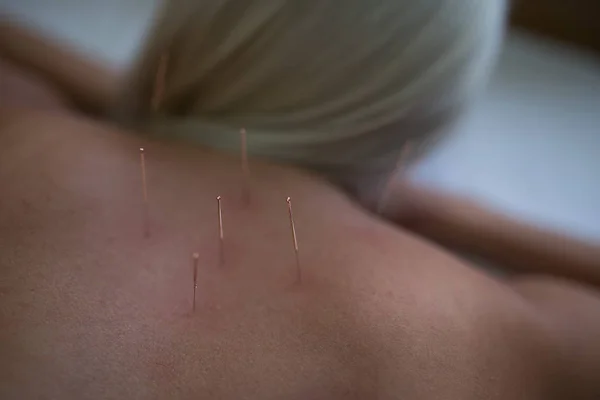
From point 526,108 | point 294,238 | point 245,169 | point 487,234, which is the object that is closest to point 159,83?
point 245,169

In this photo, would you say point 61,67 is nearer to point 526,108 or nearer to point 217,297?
point 217,297

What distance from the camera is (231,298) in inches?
22.0

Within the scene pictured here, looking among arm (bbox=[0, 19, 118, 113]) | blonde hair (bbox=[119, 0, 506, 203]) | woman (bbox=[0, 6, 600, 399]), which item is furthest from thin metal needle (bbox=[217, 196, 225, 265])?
arm (bbox=[0, 19, 118, 113])

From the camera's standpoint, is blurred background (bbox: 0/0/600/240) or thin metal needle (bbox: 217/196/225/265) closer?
thin metal needle (bbox: 217/196/225/265)

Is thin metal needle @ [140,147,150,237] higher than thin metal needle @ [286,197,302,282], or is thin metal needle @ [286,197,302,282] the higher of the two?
thin metal needle @ [140,147,150,237]

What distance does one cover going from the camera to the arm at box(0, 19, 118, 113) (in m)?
0.96

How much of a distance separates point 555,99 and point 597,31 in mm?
201

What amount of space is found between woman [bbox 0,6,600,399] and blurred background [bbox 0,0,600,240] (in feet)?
0.67

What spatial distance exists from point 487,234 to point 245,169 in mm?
339

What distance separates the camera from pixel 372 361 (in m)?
0.52

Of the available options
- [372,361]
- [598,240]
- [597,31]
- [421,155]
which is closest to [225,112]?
[421,155]

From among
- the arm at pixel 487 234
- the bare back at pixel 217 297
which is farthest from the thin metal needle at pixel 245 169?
the arm at pixel 487 234

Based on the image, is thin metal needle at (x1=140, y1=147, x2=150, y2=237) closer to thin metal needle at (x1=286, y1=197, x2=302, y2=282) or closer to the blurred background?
thin metal needle at (x1=286, y1=197, x2=302, y2=282)

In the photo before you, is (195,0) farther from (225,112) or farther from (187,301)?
(187,301)
